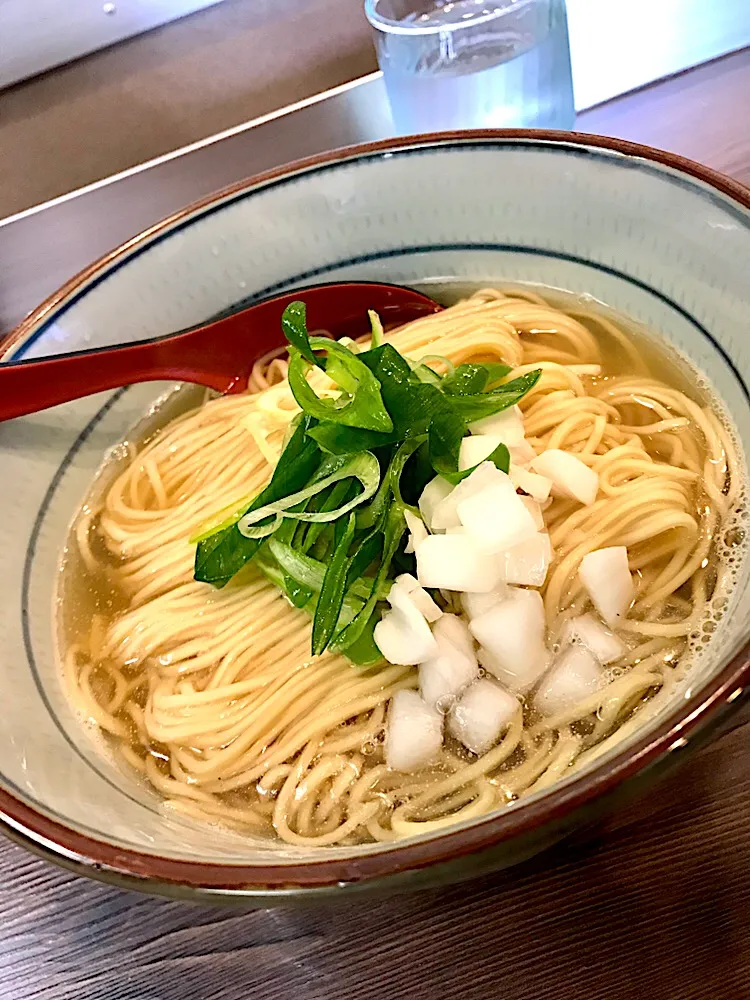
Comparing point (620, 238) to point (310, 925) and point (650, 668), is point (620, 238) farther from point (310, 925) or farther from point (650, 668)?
point (310, 925)

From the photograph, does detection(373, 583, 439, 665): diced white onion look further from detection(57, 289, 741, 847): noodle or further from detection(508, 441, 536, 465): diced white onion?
detection(508, 441, 536, 465): diced white onion

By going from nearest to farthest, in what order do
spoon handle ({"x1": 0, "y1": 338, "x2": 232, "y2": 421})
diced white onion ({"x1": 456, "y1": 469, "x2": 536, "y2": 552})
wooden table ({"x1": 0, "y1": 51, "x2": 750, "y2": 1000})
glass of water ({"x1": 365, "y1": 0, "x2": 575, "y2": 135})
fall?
wooden table ({"x1": 0, "y1": 51, "x2": 750, "y2": 1000}) < diced white onion ({"x1": 456, "y1": 469, "x2": 536, "y2": 552}) < spoon handle ({"x1": 0, "y1": 338, "x2": 232, "y2": 421}) < glass of water ({"x1": 365, "y1": 0, "x2": 575, "y2": 135})

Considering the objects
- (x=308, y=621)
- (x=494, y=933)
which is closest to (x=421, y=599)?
(x=308, y=621)

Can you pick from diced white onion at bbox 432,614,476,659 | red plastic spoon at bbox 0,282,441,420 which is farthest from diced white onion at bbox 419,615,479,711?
red plastic spoon at bbox 0,282,441,420

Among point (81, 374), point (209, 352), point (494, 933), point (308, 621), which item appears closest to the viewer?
point (494, 933)

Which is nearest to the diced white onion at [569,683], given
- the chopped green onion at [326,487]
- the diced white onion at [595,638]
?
the diced white onion at [595,638]

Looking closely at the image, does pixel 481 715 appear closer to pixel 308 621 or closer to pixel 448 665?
pixel 448 665
